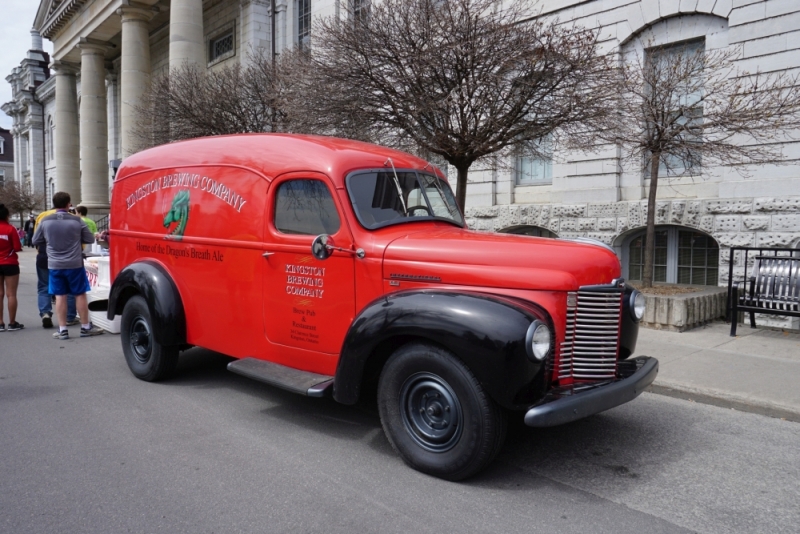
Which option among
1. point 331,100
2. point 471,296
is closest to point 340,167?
point 471,296

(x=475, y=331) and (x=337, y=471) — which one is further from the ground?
(x=475, y=331)

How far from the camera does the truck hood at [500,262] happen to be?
3932 millimetres

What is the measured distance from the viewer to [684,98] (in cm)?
1195

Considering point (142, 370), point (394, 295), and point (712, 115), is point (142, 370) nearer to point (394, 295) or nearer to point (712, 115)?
point (394, 295)

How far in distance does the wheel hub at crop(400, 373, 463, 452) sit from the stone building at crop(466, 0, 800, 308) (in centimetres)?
921

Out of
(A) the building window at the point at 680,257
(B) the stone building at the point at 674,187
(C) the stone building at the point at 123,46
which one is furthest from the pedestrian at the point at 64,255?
(A) the building window at the point at 680,257

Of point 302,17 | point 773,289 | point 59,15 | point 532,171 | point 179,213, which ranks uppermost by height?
point 59,15

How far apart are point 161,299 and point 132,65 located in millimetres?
24524

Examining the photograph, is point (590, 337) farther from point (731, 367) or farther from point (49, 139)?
point (49, 139)

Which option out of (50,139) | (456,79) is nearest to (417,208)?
(456,79)

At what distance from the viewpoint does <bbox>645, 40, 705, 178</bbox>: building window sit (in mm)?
9914

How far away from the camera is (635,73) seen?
1055cm

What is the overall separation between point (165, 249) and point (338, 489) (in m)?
3.50

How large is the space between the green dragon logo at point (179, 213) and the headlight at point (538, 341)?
375cm
